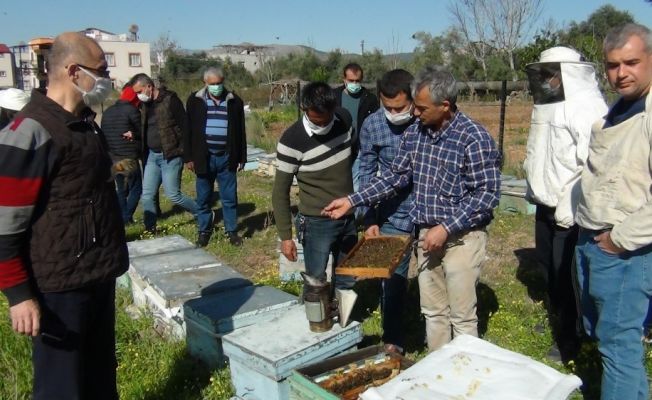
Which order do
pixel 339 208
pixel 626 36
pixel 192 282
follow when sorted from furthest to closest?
1. pixel 192 282
2. pixel 339 208
3. pixel 626 36

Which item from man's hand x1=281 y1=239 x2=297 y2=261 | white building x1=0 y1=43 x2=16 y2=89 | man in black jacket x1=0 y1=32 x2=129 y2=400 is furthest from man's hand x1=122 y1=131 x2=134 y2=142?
white building x1=0 y1=43 x2=16 y2=89

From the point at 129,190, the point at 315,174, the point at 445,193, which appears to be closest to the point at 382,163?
the point at 315,174

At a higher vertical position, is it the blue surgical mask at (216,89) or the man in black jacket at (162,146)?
the blue surgical mask at (216,89)

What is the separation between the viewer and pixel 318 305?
354 centimetres

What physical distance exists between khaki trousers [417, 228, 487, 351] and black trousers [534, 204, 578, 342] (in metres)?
0.86

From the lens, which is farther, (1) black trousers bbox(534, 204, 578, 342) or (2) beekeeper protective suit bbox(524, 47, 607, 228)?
(1) black trousers bbox(534, 204, 578, 342)

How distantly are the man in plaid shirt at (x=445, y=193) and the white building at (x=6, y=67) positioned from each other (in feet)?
251

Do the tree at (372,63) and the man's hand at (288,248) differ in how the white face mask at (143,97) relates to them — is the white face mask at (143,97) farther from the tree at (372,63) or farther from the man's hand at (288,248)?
the tree at (372,63)

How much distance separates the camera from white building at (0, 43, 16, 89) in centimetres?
6962

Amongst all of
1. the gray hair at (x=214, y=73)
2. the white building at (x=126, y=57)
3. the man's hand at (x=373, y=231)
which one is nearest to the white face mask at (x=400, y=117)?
the man's hand at (x=373, y=231)

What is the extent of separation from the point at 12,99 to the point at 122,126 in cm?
176

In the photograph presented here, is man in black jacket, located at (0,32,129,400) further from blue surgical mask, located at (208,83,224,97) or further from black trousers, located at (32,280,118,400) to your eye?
blue surgical mask, located at (208,83,224,97)

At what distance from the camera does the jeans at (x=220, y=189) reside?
7250 mm

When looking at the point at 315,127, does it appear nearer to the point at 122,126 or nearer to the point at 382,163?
the point at 382,163
